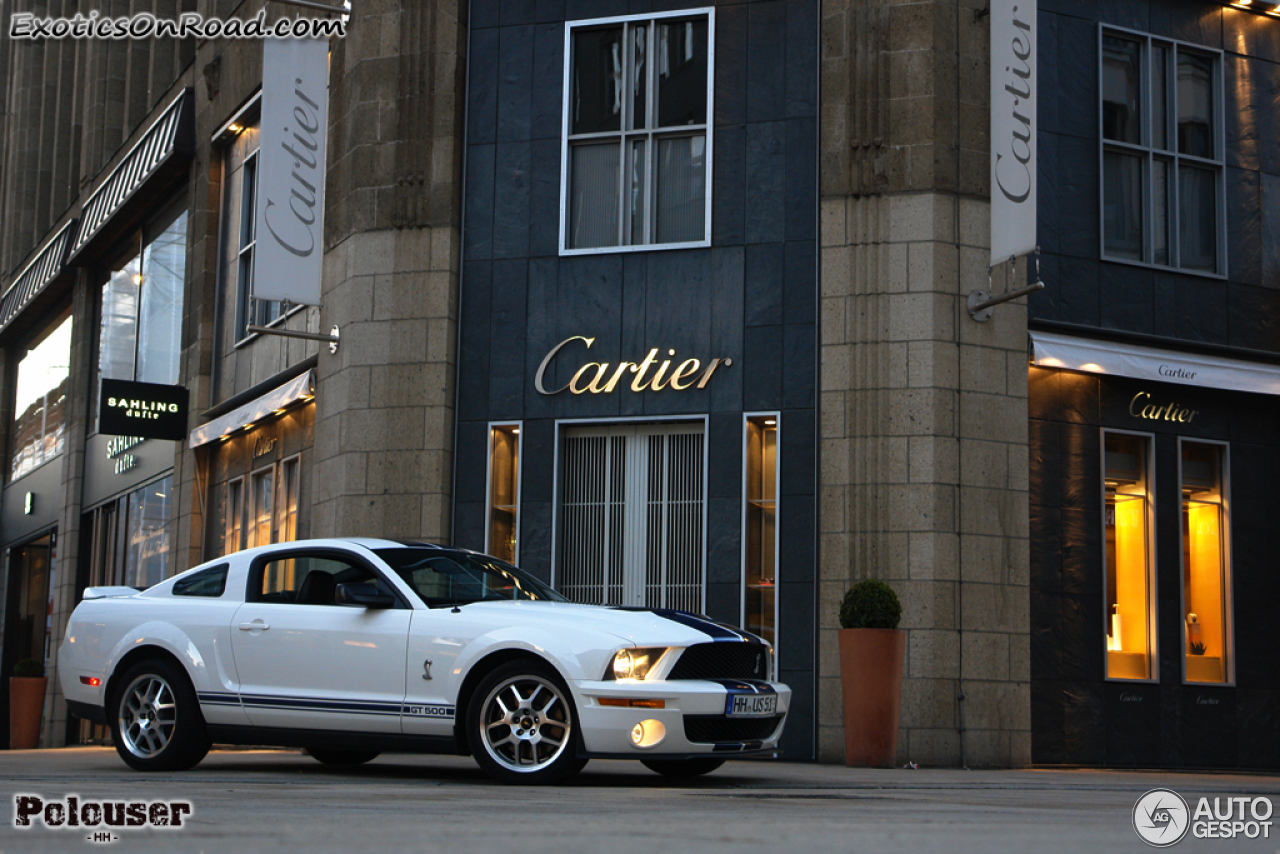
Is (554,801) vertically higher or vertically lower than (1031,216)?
lower

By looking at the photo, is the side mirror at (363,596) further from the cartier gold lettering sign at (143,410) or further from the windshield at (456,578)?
the cartier gold lettering sign at (143,410)

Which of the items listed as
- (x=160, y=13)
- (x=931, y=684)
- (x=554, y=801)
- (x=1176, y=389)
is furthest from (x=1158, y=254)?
(x=160, y=13)

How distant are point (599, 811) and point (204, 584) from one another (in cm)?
495

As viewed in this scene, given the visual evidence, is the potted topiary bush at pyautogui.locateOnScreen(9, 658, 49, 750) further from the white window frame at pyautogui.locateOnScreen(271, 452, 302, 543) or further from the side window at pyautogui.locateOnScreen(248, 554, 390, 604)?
the side window at pyautogui.locateOnScreen(248, 554, 390, 604)

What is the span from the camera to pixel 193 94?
2348cm

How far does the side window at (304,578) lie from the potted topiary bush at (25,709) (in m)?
17.9

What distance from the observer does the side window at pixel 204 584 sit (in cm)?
1035

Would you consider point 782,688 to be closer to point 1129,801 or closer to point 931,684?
point 1129,801

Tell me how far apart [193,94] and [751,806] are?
1933cm

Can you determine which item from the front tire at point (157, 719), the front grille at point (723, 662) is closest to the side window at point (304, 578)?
the front tire at point (157, 719)

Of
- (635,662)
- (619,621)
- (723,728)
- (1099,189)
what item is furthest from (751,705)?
(1099,189)

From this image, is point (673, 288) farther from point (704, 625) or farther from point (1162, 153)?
point (704, 625)

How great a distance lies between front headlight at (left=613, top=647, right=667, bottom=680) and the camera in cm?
869

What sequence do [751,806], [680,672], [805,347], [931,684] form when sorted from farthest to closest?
1. [805,347]
2. [931,684]
3. [680,672]
4. [751,806]
